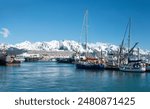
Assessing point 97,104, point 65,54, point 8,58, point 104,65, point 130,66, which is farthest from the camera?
point 65,54

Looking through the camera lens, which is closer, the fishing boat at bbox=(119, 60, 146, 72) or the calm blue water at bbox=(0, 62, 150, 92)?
the calm blue water at bbox=(0, 62, 150, 92)

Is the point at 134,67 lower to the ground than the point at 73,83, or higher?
higher

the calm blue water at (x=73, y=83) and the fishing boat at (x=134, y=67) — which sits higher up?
the fishing boat at (x=134, y=67)

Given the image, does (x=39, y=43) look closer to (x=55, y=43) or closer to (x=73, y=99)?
(x=55, y=43)

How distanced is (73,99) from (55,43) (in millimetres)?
135240

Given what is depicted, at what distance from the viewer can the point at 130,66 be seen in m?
23.3

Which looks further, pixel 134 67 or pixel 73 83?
pixel 134 67

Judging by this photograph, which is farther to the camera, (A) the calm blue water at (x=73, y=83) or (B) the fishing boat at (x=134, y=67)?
(B) the fishing boat at (x=134, y=67)

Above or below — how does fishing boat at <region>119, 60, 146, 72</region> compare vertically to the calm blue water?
above

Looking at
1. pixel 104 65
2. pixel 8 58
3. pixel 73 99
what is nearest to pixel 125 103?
pixel 73 99

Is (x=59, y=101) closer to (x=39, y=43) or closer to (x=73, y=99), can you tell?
(x=73, y=99)

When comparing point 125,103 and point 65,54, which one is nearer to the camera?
point 125,103

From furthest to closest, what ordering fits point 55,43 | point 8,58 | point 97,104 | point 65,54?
point 55,43
point 65,54
point 8,58
point 97,104

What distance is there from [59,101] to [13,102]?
87cm
